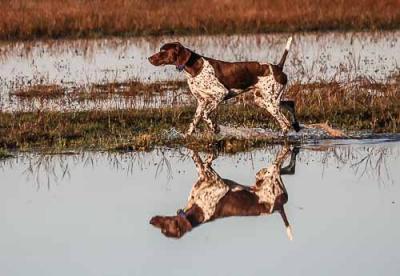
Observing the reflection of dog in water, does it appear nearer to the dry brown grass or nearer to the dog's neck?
the dog's neck

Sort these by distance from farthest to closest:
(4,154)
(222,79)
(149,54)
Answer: (149,54) < (222,79) < (4,154)

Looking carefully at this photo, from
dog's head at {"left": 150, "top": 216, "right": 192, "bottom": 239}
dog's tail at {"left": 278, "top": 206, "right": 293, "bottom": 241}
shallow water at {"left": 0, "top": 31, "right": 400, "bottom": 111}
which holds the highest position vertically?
shallow water at {"left": 0, "top": 31, "right": 400, "bottom": 111}

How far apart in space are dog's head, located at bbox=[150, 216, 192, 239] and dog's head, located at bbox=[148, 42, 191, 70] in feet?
12.6

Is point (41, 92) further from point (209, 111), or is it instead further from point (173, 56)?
point (173, 56)

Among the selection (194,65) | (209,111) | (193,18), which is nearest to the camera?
(194,65)

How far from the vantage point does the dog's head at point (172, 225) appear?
10844 mm

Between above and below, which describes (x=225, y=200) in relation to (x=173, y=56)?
below

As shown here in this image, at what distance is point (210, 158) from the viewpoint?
14250mm

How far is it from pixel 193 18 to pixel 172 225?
61.3 feet

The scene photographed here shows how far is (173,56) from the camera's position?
1468cm

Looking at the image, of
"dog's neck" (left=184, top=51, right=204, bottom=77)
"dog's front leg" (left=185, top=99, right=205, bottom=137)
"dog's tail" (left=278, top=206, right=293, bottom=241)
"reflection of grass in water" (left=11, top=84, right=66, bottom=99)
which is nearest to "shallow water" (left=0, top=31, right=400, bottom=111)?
"reflection of grass in water" (left=11, top=84, right=66, bottom=99)

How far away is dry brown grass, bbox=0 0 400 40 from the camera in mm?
28672

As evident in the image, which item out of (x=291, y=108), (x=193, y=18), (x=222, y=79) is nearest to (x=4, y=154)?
(x=222, y=79)

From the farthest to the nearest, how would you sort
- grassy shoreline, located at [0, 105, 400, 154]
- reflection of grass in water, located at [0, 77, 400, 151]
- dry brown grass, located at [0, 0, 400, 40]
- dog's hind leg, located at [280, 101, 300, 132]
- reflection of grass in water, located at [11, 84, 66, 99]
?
dry brown grass, located at [0, 0, 400, 40] → reflection of grass in water, located at [11, 84, 66, 99] → dog's hind leg, located at [280, 101, 300, 132] → reflection of grass in water, located at [0, 77, 400, 151] → grassy shoreline, located at [0, 105, 400, 154]
